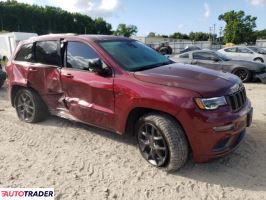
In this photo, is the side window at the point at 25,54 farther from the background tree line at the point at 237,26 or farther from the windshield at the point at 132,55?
the background tree line at the point at 237,26

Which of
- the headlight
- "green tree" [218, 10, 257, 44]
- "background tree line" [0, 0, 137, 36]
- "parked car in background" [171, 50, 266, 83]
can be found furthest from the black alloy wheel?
"background tree line" [0, 0, 137, 36]

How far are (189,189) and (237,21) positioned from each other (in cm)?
5594

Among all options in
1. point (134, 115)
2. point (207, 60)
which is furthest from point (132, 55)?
point (207, 60)

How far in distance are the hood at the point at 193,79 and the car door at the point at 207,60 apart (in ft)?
23.5

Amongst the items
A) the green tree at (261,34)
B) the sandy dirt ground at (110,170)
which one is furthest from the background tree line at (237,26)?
the sandy dirt ground at (110,170)

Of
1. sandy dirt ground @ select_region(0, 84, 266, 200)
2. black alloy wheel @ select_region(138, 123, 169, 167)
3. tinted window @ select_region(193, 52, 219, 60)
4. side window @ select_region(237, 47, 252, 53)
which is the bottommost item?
sandy dirt ground @ select_region(0, 84, 266, 200)

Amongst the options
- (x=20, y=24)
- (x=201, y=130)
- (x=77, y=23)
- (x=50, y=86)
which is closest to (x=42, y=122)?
(x=50, y=86)

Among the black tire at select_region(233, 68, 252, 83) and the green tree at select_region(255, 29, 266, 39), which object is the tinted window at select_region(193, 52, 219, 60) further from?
the green tree at select_region(255, 29, 266, 39)

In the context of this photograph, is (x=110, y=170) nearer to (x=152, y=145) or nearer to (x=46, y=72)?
(x=152, y=145)

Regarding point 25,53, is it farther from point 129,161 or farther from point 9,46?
point 9,46

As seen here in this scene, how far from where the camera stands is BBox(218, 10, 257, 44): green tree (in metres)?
54.4

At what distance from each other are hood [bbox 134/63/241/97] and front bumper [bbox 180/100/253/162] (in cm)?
26

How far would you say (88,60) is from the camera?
473 cm

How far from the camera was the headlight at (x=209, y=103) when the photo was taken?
360 cm
